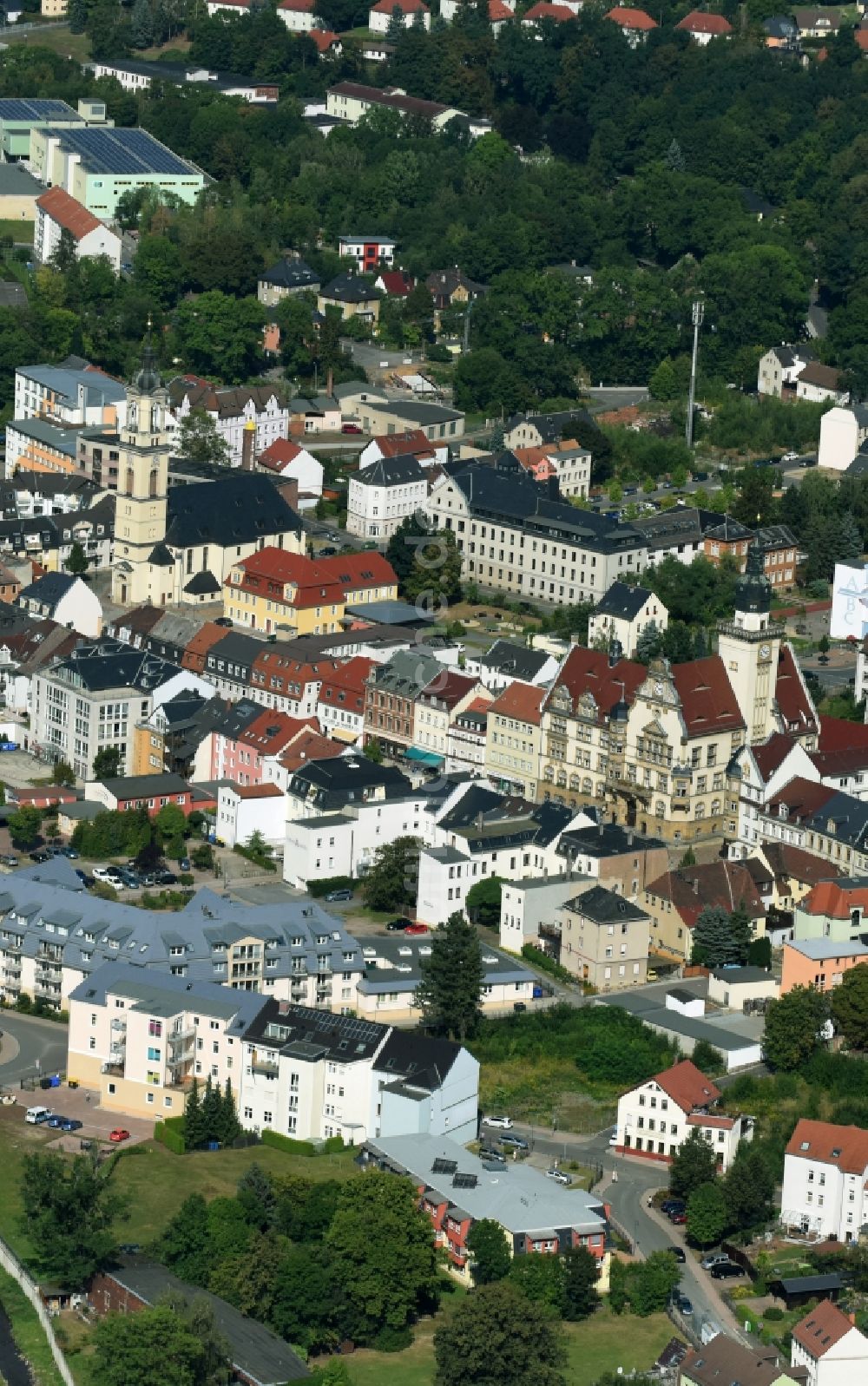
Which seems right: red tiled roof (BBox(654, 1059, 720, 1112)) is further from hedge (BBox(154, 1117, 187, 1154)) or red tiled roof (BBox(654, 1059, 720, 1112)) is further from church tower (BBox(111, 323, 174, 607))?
church tower (BBox(111, 323, 174, 607))

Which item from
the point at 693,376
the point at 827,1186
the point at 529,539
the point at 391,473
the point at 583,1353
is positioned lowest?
the point at 583,1353

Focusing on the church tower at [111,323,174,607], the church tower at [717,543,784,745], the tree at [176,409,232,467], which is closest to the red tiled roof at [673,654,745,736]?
the church tower at [717,543,784,745]

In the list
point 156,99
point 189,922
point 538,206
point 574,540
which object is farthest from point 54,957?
point 156,99

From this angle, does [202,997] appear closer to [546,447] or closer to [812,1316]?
[812,1316]

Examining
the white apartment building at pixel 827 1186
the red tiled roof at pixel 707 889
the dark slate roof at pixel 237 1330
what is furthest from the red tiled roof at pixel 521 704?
the dark slate roof at pixel 237 1330

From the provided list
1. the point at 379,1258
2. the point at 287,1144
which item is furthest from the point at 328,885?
the point at 379,1258

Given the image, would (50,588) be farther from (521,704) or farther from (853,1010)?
(853,1010)
